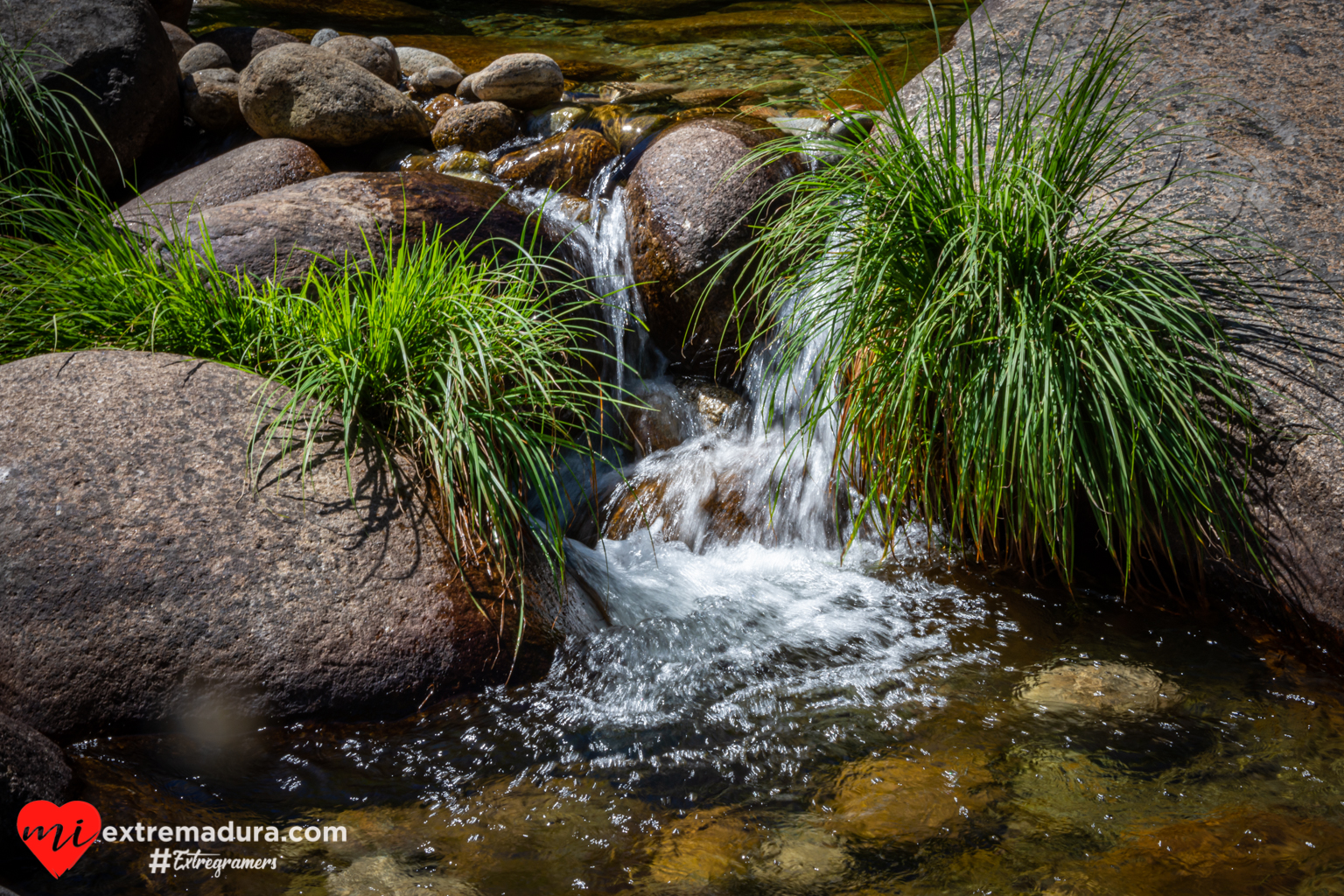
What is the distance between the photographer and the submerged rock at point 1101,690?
2594 millimetres

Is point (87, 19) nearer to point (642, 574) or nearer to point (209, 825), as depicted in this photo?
point (642, 574)

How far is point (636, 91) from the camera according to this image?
6.66 metres

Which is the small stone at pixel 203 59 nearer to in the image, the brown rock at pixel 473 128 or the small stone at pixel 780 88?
the brown rock at pixel 473 128

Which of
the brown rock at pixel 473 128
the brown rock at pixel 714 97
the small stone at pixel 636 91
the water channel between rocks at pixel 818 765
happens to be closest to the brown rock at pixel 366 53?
the brown rock at pixel 473 128

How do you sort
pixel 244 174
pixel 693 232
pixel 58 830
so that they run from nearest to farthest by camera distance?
pixel 58 830 < pixel 693 232 < pixel 244 174

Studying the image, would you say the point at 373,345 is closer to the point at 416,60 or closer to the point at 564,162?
the point at 564,162

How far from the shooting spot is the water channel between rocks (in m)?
1.98

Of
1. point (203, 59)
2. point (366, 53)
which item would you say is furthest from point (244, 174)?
point (203, 59)

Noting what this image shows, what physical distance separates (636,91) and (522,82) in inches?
39.9

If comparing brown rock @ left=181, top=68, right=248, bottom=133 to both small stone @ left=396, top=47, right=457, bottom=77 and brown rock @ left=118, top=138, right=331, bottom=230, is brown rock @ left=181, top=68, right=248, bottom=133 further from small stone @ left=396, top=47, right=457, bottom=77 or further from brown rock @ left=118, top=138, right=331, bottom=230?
small stone @ left=396, top=47, right=457, bottom=77

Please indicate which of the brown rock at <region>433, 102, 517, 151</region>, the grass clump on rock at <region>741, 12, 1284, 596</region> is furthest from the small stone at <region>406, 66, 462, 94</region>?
the grass clump on rock at <region>741, 12, 1284, 596</region>

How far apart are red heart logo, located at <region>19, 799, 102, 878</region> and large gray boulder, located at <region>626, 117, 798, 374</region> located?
327 centimetres

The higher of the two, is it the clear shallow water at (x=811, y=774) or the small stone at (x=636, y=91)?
the small stone at (x=636, y=91)

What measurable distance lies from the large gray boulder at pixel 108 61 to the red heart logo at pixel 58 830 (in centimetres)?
467
